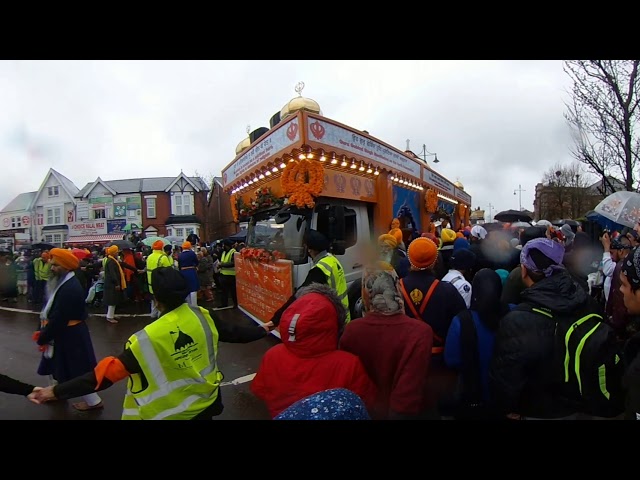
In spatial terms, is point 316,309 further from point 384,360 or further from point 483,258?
point 483,258

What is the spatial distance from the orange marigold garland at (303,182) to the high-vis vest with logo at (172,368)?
3172mm

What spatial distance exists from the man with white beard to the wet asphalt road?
2.00ft

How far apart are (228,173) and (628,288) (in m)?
7.99

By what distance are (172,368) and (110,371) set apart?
32 cm

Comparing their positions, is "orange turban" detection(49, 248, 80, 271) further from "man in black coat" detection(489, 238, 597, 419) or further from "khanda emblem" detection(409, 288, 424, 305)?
"man in black coat" detection(489, 238, 597, 419)

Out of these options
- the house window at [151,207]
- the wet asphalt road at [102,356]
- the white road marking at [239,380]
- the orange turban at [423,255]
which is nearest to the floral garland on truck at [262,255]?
the wet asphalt road at [102,356]

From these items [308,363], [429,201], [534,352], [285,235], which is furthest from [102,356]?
[429,201]

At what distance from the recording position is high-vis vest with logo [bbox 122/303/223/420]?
197 centimetres

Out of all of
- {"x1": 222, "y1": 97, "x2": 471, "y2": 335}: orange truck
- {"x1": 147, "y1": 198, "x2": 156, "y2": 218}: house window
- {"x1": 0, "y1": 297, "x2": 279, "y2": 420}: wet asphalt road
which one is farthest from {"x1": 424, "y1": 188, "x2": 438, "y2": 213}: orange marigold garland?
{"x1": 147, "y1": 198, "x2": 156, "y2": 218}: house window

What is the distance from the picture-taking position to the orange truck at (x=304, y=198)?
5188mm

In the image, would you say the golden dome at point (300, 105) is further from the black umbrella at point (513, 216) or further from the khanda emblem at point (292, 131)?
→ the black umbrella at point (513, 216)

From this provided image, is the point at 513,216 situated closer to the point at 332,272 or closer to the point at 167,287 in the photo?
the point at 332,272

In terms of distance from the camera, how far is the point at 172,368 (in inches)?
79.5
